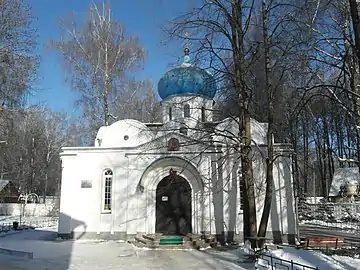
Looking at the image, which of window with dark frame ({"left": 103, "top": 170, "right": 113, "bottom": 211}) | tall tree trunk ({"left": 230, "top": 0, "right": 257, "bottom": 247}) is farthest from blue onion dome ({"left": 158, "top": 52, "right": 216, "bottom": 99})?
window with dark frame ({"left": 103, "top": 170, "right": 113, "bottom": 211})

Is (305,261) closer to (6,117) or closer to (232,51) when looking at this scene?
(232,51)

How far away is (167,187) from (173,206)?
0.95 metres

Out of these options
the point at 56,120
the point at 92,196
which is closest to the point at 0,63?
the point at 92,196

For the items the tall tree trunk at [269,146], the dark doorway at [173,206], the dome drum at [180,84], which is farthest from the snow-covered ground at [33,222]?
the tall tree trunk at [269,146]

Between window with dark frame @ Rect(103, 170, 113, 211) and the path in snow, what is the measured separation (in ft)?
8.50

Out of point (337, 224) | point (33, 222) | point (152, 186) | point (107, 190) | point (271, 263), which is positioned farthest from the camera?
point (33, 222)

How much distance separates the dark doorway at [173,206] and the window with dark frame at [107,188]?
2262mm

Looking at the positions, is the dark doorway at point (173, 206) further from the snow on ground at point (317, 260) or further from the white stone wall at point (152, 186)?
the snow on ground at point (317, 260)

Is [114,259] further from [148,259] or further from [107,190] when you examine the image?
[107,190]

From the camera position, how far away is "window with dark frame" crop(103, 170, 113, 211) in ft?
54.6

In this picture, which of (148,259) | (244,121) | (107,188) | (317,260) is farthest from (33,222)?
(317,260)

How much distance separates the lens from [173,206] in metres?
16.5

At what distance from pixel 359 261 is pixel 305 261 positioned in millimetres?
1656

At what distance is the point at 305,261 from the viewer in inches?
371
